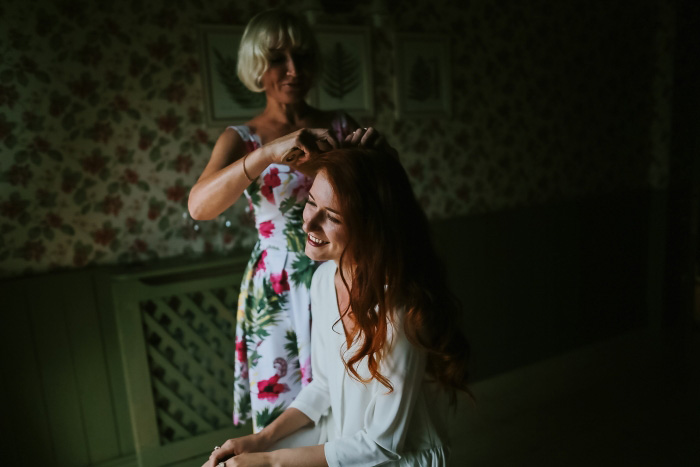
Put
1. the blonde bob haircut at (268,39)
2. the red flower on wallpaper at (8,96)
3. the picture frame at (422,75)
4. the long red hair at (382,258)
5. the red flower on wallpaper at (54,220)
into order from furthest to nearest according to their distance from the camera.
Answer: the picture frame at (422,75) < the red flower on wallpaper at (54,220) < the red flower on wallpaper at (8,96) < the blonde bob haircut at (268,39) < the long red hair at (382,258)

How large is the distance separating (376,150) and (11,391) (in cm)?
168

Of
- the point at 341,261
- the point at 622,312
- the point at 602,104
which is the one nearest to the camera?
the point at 341,261

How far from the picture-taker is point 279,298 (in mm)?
1311

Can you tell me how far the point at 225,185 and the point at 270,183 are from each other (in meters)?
0.18

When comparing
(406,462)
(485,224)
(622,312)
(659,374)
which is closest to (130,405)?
(406,462)

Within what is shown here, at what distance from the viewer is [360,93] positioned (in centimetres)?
226

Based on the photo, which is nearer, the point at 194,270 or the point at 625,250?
the point at 194,270

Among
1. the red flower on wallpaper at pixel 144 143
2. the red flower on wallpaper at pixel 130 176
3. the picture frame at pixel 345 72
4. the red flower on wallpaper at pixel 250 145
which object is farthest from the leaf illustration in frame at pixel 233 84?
the red flower on wallpaper at pixel 250 145

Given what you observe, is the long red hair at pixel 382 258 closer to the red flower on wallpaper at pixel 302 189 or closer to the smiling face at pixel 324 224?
the smiling face at pixel 324 224

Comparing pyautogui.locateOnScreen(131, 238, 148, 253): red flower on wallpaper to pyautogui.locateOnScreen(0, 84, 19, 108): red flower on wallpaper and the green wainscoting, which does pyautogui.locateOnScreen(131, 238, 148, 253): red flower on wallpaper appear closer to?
the green wainscoting

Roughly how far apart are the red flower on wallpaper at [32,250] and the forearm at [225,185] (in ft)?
3.13

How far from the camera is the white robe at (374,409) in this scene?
0.93m

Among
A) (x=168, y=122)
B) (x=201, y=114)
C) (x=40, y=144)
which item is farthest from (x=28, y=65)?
(x=201, y=114)

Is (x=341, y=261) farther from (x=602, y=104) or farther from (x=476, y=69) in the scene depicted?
(x=602, y=104)
